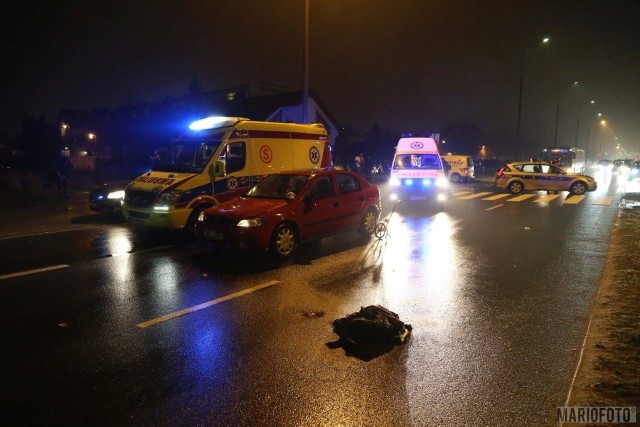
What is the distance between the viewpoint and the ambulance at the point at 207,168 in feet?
31.9

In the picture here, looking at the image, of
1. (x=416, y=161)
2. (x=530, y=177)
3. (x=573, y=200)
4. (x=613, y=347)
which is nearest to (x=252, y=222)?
(x=613, y=347)

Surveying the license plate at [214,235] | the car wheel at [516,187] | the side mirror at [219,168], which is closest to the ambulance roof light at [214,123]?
the side mirror at [219,168]

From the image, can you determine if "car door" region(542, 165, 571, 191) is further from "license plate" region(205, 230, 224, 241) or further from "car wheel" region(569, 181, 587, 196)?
"license plate" region(205, 230, 224, 241)

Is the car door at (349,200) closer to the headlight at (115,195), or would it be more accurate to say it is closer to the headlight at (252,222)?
the headlight at (252,222)

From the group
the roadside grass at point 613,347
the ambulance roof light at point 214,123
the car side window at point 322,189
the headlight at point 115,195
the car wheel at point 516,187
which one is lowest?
the roadside grass at point 613,347

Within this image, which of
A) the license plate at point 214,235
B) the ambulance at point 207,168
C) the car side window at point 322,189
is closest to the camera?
the license plate at point 214,235

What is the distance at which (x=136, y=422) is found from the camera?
3.31 meters

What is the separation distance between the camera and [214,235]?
7992mm

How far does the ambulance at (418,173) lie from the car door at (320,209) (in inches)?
320

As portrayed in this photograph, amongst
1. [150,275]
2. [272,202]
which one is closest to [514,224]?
[272,202]

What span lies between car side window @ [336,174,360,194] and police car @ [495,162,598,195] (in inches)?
642

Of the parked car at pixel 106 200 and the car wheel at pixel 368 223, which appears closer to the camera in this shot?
the car wheel at pixel 368 223

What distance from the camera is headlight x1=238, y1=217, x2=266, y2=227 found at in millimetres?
7773

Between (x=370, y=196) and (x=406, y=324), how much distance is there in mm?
5681
